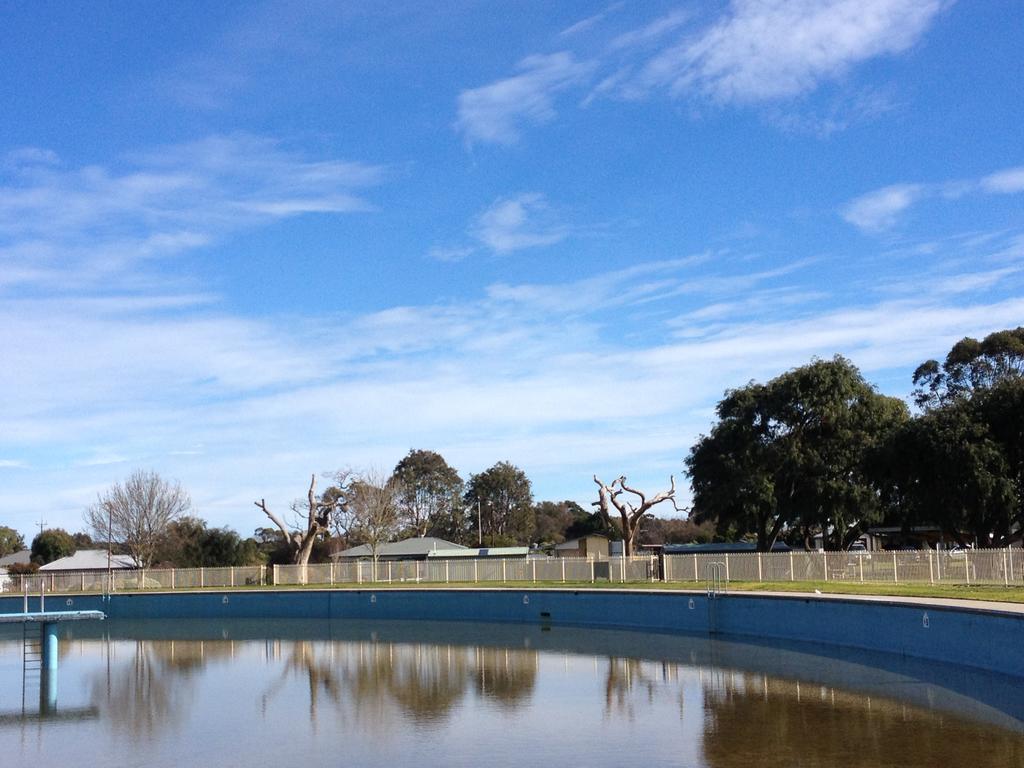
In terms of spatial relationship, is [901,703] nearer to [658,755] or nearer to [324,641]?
[658,755]

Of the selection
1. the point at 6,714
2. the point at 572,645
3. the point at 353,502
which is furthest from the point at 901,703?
the point at 353,502

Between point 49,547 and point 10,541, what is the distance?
138 ft

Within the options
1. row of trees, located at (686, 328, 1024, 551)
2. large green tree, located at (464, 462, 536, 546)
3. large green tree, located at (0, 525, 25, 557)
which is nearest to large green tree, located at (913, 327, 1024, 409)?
row of trees, located at (686, 328, 1024, 551)

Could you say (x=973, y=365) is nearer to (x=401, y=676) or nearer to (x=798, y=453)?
(x=798, y=453)

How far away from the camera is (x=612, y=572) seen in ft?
129

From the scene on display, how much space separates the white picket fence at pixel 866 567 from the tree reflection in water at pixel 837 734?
1290 cm

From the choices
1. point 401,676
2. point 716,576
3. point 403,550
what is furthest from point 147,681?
point 403,550

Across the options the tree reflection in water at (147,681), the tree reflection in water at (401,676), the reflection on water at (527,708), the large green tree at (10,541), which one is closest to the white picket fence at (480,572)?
the reflection on water at (527,708)

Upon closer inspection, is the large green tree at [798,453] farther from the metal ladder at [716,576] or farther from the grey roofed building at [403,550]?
the grey roofed building at [403,550]

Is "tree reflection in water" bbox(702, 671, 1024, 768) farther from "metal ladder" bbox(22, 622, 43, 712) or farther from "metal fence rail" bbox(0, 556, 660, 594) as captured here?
"metal fence rail" bbox(0, 556, 660, 594)

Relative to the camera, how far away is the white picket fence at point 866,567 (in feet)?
92.6

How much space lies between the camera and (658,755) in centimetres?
1294

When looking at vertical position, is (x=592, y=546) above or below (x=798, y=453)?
below

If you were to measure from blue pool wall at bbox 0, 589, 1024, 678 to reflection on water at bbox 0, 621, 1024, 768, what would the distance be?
0.84 meters
